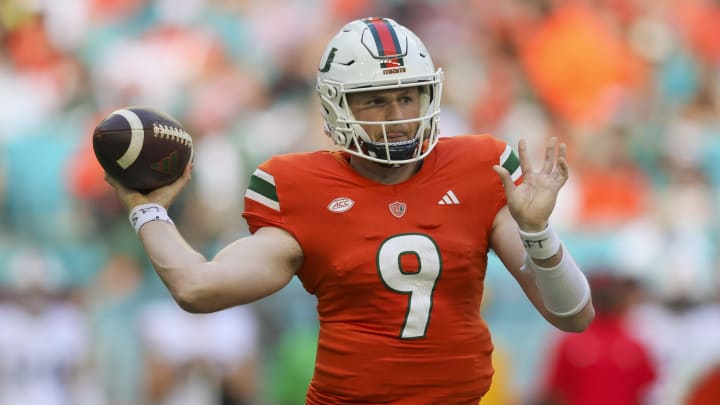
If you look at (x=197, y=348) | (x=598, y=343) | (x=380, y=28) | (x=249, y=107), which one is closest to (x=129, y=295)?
(x=197, y=348)

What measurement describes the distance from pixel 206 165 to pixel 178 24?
2.03 meters

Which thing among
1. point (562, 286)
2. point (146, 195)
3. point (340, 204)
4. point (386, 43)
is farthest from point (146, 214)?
point (562, 286)

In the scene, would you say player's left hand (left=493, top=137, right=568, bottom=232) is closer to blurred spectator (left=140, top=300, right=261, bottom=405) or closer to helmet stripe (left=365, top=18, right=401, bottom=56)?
helmet stripe (left=365, top=18, right=401, bottom=56)

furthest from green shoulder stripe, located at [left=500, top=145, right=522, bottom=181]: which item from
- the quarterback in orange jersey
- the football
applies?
the football

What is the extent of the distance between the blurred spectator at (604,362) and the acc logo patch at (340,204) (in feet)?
11.5

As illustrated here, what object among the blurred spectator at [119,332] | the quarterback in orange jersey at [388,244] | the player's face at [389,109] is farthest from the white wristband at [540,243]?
the blurred spectator at [119,332]

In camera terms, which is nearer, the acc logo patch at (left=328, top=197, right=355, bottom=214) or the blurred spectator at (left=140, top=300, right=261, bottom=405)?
the acc logo patch at (left=328, top=197, right=355, bottom=214)

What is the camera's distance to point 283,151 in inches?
358

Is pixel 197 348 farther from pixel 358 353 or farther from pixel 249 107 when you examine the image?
pixel 358 353

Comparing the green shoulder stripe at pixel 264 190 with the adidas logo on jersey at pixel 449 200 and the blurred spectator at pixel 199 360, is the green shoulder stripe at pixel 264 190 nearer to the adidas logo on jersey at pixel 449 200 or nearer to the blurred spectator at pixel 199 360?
the adidas logo on jersey at pixel 449 200

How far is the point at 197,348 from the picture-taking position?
25.8 feet

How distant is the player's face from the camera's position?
413 cm

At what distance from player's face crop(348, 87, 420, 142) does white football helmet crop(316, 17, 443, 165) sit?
0.02 m

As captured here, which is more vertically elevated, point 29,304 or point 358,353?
point 358,353
